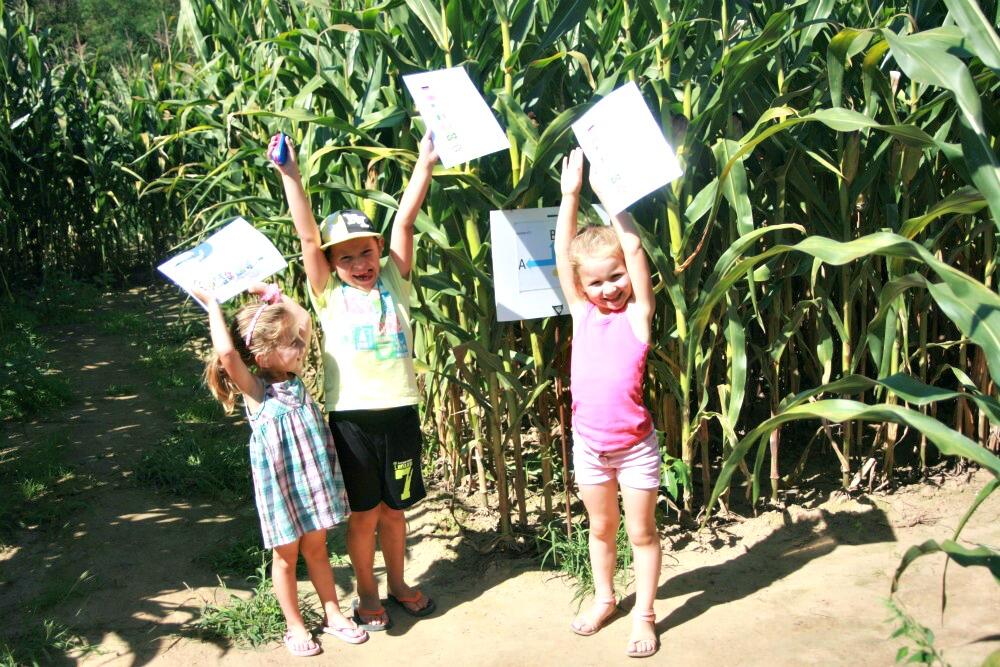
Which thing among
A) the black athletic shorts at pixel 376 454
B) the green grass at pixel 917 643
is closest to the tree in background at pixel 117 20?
the black athletic shorts at pixel 376 454

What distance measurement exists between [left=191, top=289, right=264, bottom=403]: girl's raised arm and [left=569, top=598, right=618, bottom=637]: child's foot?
4.09 ft

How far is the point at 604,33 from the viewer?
3158 mm

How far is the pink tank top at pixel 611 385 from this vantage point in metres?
2.72

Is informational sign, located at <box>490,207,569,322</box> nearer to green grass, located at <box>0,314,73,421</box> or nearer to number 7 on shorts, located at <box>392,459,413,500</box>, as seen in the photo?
number 7 on shorts, located at <box>392,459,413,500</box>

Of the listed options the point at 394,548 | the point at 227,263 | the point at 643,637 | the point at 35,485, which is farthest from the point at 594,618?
the point at 35,485

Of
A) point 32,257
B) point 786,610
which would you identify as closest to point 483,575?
point 786,610

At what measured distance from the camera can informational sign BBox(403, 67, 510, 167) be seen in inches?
106

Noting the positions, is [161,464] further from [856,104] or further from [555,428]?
[856,104]

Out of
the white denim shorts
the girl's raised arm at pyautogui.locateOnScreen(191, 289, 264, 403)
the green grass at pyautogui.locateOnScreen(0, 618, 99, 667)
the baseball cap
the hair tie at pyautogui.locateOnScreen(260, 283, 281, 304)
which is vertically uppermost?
the baseball cap

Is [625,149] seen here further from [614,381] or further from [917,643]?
A: [917,643]

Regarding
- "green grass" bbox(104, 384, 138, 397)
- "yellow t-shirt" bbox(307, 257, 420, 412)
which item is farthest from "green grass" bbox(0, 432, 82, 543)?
"yellow t-shirt" bbox(307, 257, 420, 412)

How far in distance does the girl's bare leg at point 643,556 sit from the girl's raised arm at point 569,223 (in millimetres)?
624

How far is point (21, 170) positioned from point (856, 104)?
22.1ft

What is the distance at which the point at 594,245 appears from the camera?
2715 mm
